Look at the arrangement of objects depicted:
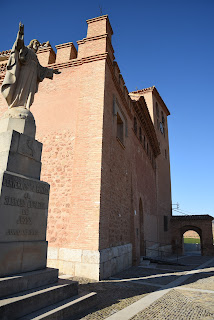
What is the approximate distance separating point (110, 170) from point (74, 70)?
465cm

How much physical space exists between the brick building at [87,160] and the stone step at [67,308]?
98.9 inches

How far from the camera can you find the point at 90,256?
6738 mm

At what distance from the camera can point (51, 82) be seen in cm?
997

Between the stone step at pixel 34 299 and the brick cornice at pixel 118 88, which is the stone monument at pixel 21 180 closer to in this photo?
the stone step at pixel 34 299

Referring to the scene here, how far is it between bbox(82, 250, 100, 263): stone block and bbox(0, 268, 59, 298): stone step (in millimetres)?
2831

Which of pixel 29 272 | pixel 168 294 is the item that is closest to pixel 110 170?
pixel 168 294

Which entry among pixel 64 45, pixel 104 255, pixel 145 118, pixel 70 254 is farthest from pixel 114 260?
pixel 145 118

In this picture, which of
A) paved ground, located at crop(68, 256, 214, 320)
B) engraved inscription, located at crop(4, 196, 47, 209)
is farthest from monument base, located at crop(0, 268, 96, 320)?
engraved inscription, located at crop(4, 196, 47, 209)

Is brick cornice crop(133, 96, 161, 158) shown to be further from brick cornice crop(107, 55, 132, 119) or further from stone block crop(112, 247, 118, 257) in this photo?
stone block crop(112, 247, 118, 257)

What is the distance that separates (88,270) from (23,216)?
12.3ft

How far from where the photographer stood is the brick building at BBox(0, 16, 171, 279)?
7.14 meters

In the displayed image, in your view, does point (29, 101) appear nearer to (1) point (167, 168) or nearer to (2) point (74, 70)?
(2) point (74, 70)

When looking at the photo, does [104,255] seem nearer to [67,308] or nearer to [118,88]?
[67,308]

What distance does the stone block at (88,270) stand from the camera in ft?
21.5
